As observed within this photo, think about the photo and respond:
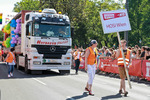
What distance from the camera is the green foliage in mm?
39562

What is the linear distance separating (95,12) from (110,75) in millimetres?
41210

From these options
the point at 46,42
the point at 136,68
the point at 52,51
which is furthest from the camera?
the point at 52,51

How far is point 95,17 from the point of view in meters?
58.8

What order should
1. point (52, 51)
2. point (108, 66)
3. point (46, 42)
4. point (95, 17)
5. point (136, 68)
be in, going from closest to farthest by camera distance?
1. point (136, 68)
2. point (46, 42)
3. point (52, 51)
4. point (108, 66)
5. point (95, 17)

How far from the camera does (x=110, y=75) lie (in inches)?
→ 739

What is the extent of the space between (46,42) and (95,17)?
140 feet

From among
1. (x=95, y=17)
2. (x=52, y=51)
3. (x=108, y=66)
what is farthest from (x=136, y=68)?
(x=95, y=17)

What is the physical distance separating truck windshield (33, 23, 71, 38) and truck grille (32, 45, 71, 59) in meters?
0.69

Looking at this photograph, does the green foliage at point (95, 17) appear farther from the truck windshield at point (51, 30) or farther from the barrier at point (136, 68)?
the barrier at point (136, 68)

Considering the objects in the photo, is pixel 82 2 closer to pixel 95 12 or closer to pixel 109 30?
pixel 95 12

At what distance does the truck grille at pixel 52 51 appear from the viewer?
1684 cm

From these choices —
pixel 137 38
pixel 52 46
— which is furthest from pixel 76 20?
pixel 52 46

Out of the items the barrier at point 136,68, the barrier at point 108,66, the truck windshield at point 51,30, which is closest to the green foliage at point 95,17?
the barrier at point 108,66

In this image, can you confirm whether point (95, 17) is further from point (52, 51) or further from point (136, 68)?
point (136, 68)
